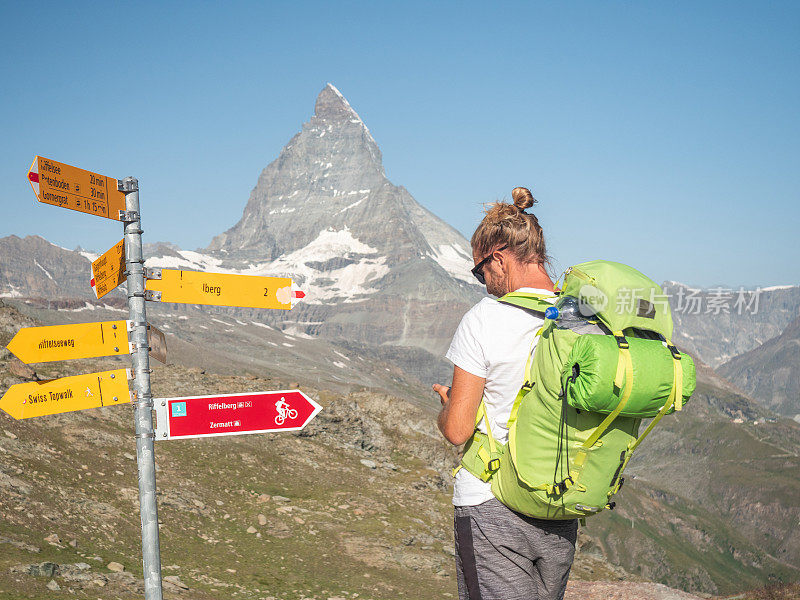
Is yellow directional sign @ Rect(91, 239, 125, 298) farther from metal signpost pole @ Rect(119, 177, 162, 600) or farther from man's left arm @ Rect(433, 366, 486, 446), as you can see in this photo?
man's left arm @ Rect(433, 366, 486, 446)

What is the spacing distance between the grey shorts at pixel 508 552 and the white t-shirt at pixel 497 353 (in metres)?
0.13

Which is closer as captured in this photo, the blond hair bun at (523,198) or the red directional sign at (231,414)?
the blond hair bun at (523,198)

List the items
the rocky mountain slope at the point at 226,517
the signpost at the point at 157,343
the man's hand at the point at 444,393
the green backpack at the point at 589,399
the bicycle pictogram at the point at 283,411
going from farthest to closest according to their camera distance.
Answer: the rocky mountain slope at the point at 226,517
the bicycle pictogram at the point at 283,411
the signpost at the point at 157,343
the man's hand at the point at 444,393
the green backpack at the point at 589,399

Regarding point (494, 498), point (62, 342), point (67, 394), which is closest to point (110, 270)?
point (62, 342)

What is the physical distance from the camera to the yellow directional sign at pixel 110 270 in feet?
16.9

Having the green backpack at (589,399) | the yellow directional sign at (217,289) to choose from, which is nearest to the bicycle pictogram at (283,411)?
the yellow directional sign at (217,289)

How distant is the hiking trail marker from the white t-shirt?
2048 mm

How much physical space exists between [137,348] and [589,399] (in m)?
3.18

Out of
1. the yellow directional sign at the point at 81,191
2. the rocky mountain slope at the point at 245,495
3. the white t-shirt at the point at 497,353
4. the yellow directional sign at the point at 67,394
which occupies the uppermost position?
the yellow directional sign at the point at 81,191

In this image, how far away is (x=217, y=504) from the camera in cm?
1515

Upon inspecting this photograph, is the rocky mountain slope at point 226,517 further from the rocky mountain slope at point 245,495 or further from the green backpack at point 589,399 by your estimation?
the green backpack at point 589,399

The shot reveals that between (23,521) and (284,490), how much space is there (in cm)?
697

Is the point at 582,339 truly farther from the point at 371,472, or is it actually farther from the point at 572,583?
the point at 371,472

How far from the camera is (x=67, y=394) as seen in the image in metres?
5.28
